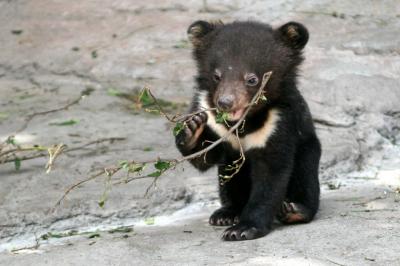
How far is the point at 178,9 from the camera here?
11.6 m

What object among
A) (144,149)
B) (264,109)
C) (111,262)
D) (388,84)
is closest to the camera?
(111,262)

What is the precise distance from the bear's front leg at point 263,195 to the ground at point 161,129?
0.47ft

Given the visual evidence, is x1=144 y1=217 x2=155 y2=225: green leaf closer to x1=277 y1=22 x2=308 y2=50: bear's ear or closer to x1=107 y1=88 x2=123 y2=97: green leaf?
x1=277 y1=22 x2=308 y2=50: bear's ear

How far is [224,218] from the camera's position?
599 cm

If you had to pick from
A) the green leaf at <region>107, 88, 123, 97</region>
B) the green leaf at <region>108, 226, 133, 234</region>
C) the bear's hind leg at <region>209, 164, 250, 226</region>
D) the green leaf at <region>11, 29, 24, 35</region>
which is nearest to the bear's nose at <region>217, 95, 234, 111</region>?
the bear's hind leg at <region>209, 164, 250, 226</region>

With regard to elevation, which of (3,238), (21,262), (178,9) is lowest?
(178,9)

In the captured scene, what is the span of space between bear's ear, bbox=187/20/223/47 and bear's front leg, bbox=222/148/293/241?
991 millimetres

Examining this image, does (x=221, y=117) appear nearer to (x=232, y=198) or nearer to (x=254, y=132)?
(x=254, y=132)

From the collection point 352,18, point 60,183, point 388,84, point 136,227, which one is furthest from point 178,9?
point 136,227

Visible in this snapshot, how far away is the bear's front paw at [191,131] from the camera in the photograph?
5581 millimetres

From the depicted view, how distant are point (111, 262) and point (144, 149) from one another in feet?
9.30

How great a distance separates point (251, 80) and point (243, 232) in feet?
3.26

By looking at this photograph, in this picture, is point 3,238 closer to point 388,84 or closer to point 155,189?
point 155,189

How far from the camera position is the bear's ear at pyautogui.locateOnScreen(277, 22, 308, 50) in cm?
592
